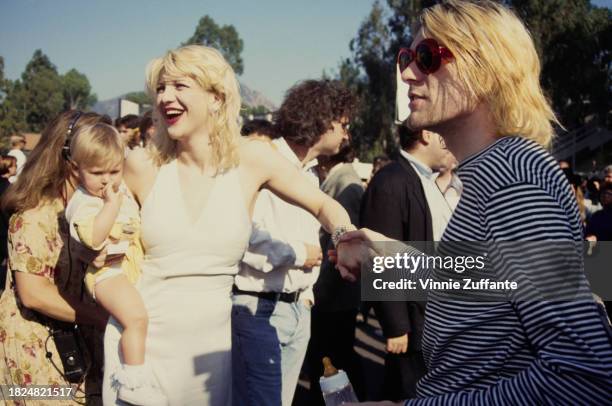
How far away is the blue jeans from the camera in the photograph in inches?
129

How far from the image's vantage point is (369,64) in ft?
128

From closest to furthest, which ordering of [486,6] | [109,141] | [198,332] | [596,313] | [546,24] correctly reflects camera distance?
[596,313]
[486,6]
[198,332]
[109,141]
[546,24]

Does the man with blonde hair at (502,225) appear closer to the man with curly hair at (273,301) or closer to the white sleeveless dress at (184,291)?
the white sleeveless dress at (184,291)

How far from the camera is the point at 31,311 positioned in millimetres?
2701

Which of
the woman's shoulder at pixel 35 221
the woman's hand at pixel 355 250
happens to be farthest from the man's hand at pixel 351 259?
the woman's shoulder at pixel 35 221

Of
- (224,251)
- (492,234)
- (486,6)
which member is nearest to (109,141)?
(224,251)

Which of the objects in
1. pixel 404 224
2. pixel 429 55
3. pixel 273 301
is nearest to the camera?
pixel 429 55

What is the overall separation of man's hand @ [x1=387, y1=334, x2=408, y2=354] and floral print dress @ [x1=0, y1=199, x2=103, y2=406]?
5.21ft

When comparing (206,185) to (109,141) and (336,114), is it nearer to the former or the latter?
(109,141)

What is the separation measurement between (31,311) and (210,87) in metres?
1.24

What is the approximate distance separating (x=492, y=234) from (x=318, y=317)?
3302mm

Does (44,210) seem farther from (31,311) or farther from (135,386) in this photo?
(135,386)

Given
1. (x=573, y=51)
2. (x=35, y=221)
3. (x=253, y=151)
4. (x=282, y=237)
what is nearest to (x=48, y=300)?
(x=35, y=221)

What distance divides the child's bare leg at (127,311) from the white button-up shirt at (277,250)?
3.05 ft
